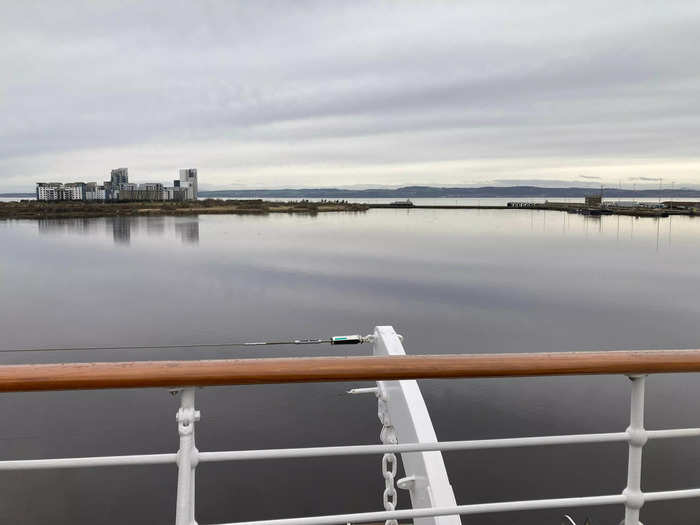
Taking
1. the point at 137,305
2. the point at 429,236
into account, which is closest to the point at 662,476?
the point at 137,305

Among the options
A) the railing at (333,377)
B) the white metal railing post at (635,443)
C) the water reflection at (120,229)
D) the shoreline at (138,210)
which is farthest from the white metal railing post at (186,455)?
the shoreline at (138,210)

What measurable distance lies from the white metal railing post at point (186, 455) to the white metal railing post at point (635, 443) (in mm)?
759

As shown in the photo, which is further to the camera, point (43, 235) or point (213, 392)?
point (43, 235)

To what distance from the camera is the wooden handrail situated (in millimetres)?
847

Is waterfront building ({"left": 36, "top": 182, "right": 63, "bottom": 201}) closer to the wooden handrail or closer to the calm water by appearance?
the calm water

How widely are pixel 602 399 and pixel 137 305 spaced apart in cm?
1727

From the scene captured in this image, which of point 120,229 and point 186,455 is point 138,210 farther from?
point 186,455

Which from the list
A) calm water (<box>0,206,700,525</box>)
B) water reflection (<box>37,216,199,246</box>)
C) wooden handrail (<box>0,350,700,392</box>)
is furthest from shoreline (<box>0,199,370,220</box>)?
wooden handrail (<box>0,350,700,392</box>)

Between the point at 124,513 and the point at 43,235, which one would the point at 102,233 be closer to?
the point at 43,235

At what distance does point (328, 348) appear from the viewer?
14695 millimetres

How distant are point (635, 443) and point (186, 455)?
784mm

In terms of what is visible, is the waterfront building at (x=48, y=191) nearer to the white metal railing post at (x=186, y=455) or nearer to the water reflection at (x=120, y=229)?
the water reflection at (x=120, y=229)

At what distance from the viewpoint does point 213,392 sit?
12.1 m

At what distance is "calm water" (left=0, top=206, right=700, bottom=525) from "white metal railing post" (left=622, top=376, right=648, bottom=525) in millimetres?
6559
